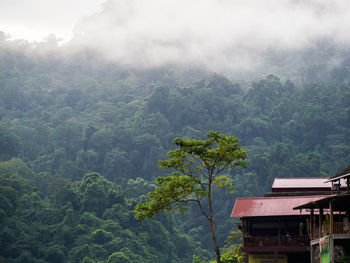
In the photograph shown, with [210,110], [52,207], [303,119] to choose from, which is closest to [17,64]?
[210,110]

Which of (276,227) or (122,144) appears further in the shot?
(122,144)

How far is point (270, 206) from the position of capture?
3866 centimetres

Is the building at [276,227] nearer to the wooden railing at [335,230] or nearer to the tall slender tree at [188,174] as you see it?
the wooden railing at [335,230]

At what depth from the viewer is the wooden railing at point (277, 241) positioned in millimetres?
37750

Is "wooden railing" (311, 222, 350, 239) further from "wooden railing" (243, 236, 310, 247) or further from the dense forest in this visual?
the dense forest

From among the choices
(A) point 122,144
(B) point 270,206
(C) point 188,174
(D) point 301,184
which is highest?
(A) point 122,144

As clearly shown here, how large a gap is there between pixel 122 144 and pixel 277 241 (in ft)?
334

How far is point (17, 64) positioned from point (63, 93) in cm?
2318

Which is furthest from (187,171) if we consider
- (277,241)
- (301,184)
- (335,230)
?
(301,184)

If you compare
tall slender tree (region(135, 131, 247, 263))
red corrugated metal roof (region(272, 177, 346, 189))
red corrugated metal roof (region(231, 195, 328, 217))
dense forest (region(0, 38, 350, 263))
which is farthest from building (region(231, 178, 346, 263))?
dense forest (region(0, 38, 350, 263))

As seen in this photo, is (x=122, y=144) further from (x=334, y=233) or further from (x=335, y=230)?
(x=334, y=233)

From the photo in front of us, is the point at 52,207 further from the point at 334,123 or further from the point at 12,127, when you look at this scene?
the point at 334,123

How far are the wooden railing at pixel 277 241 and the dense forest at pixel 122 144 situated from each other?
127 ft

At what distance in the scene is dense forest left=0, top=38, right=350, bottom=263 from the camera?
8688 centimetres
